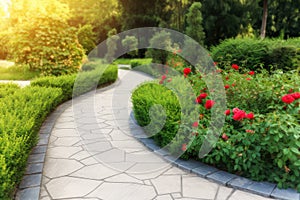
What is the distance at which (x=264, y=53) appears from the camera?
7.34 m

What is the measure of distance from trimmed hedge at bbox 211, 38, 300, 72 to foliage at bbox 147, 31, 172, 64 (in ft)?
12.2

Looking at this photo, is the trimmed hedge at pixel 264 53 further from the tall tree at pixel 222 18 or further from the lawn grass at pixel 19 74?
the tall tree at pixel 222 18

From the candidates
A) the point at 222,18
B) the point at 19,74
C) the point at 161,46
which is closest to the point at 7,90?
the point at 19,74

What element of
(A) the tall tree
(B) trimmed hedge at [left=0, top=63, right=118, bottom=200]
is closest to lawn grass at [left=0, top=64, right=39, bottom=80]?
(B) trimmed hedge at [left=0, top=63, right=118, bottom=200]

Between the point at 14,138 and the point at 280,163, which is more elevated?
A: the point at 14,138

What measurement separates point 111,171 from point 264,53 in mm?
6191

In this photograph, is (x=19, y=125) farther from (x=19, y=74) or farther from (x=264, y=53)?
(x=19, y=74)

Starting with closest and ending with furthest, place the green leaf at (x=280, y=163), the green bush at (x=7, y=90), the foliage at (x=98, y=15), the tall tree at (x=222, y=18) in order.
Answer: the green leaf at (x=280, y=163), the green bush at (x=7, y=90), the tall tree at (x=222, y=18), the foliage at (x=98, y=15)

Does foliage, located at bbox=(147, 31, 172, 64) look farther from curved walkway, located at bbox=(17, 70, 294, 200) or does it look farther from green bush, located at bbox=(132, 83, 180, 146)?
curved walkway, located at bbox=(17, 70, 294, 200)

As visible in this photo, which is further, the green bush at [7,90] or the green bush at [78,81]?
the green bush at [78,81]

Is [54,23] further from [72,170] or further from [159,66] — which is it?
[72,170]

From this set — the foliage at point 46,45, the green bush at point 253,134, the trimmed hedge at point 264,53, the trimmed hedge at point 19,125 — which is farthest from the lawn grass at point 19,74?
the green bush at point 253,134

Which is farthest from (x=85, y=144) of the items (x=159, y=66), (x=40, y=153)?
(x=159, y=66)

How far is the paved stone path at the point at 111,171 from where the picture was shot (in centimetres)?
260
